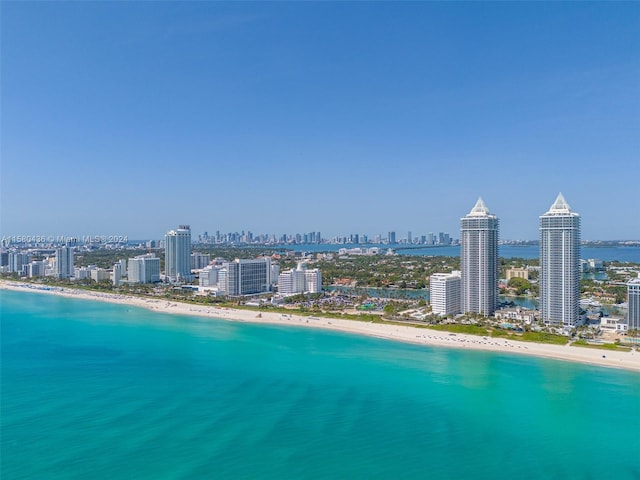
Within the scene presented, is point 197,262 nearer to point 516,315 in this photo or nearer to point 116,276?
point 116,276

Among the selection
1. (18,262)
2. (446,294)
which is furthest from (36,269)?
(446,294)

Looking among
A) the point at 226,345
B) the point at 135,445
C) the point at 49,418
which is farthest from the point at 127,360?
the point at 135,445

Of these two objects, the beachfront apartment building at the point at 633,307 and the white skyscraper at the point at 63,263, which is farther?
the white skyscraper at the point at 63,263

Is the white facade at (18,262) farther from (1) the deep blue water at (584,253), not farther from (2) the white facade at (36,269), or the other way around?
(1) the deep blue water at (584,253)

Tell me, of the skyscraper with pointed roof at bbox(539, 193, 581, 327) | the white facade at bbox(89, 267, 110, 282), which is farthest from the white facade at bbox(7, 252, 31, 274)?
the skyscraper with pointed roof at bbox(539, 193, 581, 327)

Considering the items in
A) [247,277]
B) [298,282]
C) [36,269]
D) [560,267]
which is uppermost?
[560,267]

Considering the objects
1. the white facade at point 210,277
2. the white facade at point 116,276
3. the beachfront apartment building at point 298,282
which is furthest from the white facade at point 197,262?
the beachfront apartment building at point 298,282
